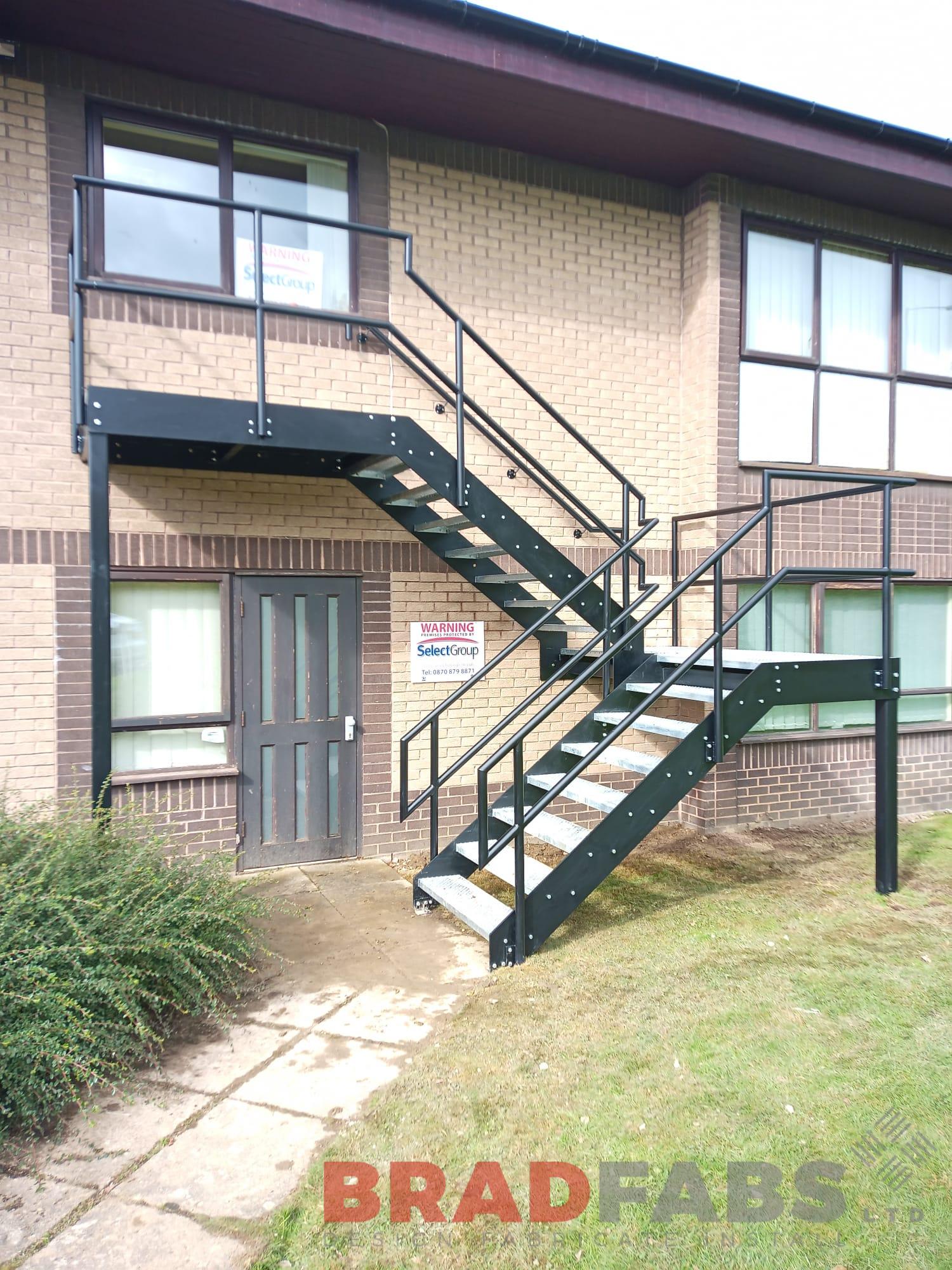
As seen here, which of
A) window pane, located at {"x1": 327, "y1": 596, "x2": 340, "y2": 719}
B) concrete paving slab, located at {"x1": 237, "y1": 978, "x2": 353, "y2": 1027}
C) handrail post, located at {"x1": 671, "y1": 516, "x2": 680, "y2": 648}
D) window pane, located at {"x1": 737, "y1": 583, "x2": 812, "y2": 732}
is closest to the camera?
concrete paving slab, located at {"x1": 237, "y1": 978, "x2": 353, "y2": 1027}

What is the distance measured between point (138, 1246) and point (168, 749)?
3.97 m

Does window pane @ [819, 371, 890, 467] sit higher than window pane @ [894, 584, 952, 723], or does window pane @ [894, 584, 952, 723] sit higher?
window pane @ [819, 371, 890, 467]

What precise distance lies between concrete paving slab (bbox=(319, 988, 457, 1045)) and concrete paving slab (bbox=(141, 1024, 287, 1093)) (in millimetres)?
276

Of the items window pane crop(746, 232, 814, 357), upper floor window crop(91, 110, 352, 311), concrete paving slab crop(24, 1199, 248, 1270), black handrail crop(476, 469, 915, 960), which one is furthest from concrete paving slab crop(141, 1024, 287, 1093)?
window pane crop(746, 232, 814, 357)

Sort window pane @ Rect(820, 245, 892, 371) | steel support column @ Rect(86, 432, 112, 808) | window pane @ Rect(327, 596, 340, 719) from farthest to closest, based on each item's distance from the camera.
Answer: window pane @ Rect(820, 245, 892, 371)
window pane @ Rect(327, 596, 340, 719)
steel support column @ Rect(86, 432, 112, 808)

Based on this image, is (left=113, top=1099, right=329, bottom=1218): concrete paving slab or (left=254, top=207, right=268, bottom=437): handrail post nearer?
(left=113, top=1099, right=329, bottom=1218): concrete paving slab

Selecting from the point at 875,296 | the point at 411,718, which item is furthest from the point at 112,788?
the point at 875,296

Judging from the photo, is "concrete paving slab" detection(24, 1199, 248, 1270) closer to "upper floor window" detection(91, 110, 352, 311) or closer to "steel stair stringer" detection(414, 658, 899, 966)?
"steel stair stringer" detection(414, 658, 899, 966)

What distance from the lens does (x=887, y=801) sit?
6.32m

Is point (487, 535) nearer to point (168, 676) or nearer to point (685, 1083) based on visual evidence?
point (168, 676)

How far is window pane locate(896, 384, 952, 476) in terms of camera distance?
8938 mm

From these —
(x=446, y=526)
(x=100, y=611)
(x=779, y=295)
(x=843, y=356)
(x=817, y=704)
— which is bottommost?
(x=817, y=704)

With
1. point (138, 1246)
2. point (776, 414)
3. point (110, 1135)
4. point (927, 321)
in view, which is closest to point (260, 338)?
point (110, 1135)

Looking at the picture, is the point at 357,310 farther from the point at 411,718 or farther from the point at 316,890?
the point at 316,890
